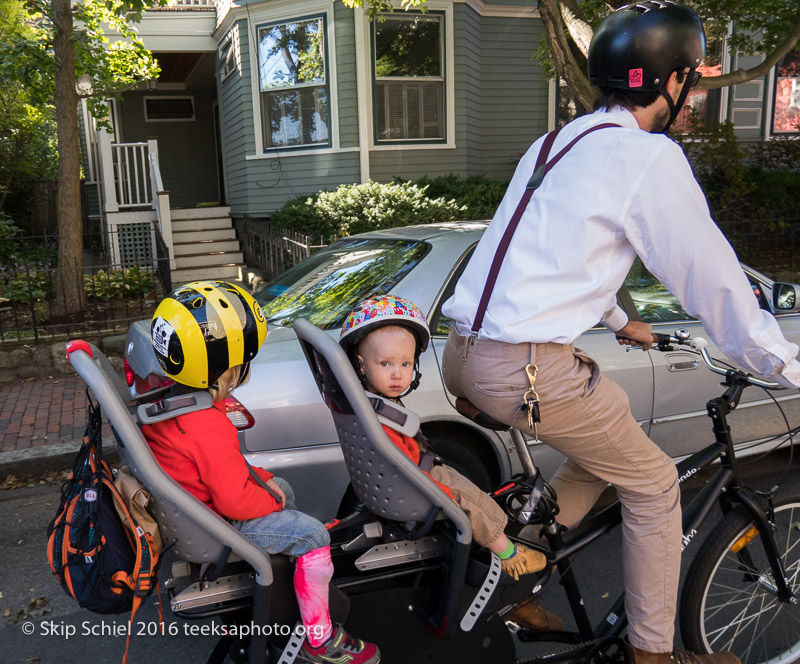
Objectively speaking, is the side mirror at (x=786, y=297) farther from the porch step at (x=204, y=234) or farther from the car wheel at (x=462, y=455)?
the porch step at (x=204, y=234)

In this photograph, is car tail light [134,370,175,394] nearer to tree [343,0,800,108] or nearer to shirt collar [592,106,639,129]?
shirt collar [592,106,639,129]

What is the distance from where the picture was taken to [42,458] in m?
5.15

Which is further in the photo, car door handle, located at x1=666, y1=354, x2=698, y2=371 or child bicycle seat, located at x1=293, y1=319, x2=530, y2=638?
car door handle, located at x1=666, y1=354, x2=698, y2=371

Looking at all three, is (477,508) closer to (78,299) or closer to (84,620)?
(84,620)

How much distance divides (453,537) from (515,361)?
1.87ft

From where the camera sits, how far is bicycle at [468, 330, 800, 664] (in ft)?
8.09

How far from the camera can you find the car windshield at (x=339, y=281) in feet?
11.9

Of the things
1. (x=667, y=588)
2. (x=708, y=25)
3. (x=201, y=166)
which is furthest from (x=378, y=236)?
(x=201, y=166)

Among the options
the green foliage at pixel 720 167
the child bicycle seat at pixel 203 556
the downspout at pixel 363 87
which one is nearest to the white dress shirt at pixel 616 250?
the child bicycle seat at pixel 203 556

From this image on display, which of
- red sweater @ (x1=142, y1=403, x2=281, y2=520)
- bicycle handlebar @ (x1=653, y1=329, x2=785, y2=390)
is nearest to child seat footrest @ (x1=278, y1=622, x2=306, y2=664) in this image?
red sweater @ (x1=142, y1=403, x2=281, y2=520)

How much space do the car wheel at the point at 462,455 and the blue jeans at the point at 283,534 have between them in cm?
133

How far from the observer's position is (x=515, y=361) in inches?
84.9

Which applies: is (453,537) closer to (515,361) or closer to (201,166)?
(515,361)

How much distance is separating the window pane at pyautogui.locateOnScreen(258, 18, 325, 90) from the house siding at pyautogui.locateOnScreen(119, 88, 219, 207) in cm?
511
